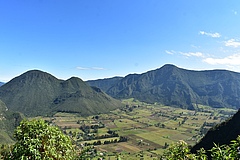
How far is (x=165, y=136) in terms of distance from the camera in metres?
167

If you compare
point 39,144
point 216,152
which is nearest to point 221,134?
point 216,152

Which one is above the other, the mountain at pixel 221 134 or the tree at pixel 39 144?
the tree at pixel 39 144

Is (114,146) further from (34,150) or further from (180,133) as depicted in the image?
(34,150)

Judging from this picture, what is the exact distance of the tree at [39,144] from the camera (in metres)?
9.89

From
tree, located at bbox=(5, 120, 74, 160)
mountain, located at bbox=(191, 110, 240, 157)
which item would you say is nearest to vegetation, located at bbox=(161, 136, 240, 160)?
tree, located at bbox=(5, 120, 74, 160)

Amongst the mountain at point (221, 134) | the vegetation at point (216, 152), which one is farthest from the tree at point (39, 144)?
the mountain at point (221, 134)

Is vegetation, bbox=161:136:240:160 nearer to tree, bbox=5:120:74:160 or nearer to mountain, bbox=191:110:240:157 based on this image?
tree, bbox=5:120:74:160

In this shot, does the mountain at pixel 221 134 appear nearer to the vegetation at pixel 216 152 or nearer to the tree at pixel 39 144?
the vegetation at pixel 216 152

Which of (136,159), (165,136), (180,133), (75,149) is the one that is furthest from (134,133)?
(75,149)

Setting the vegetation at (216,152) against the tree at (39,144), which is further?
the tree at (39,144)

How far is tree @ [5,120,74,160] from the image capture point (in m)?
9.89

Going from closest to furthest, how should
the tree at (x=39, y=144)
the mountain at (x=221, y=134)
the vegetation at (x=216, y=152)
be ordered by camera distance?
the vegetation at (x=216, y=152), the tree at (x=39, y=144), the mountain at (x=221, y=134)

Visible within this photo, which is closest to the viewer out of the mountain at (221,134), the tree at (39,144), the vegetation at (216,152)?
the vegetation at (216,152)

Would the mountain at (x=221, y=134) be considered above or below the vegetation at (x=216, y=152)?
below
